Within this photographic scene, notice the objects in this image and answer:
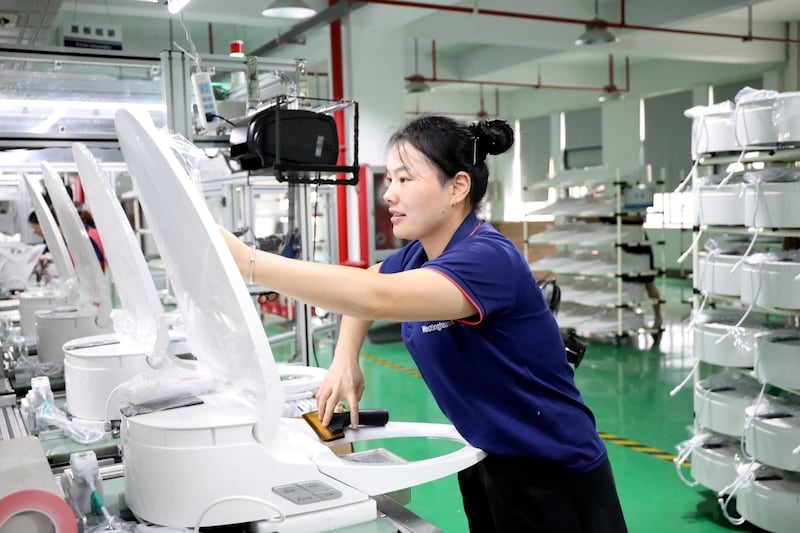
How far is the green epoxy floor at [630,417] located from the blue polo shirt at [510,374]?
2.22m

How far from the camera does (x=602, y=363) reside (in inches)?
274

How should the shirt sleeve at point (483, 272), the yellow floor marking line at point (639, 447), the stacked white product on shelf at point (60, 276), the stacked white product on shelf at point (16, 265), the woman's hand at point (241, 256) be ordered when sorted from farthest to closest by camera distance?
the stacked white product on shelf at point (16, 265) < the yellow floor marking line at point (639, 447) < the stacked white product on shelf at point (60, 276) < the shirt sleeve at point (483, 272) < the woman's hand at point (241, 256)

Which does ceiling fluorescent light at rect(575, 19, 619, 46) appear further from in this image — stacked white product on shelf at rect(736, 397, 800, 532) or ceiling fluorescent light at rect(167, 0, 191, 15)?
ceiling fluorescent light at rect(167, 0, 191, 15)

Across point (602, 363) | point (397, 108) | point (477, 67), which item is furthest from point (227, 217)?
point (477, 67)

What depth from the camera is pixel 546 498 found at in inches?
58.5

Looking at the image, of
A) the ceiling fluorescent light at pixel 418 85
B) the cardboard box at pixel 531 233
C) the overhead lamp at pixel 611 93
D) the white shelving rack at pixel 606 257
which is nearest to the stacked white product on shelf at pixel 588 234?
the white shelving rack at pixel 606 257

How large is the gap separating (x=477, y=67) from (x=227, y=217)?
22.6 feet

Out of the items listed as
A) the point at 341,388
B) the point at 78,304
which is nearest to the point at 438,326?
the point at 341,388

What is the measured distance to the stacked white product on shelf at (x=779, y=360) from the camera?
3.12m

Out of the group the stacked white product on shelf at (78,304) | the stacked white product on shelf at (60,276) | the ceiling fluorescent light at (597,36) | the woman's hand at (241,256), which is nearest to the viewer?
the woman's hand at (241,256)

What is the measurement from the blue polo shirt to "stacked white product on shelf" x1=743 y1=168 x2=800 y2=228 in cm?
→ 216

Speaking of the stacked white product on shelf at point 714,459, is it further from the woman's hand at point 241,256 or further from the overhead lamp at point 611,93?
the overhead lamp at point 611,93

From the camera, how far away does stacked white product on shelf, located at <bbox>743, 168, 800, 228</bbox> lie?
3154mm

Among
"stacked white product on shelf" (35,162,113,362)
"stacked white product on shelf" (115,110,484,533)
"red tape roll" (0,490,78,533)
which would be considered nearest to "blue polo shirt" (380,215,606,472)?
"stacked white product on shelf" (115,110,484,533)
